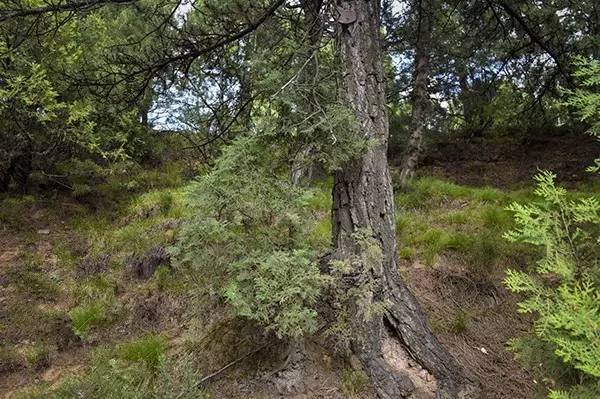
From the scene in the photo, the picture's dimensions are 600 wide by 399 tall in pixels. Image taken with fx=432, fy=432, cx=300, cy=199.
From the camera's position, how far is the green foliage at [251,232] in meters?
2.54

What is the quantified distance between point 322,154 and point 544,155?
7308 millimetres

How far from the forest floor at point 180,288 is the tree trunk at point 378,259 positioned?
26 centimetres

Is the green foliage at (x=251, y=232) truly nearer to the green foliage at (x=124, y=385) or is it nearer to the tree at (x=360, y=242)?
the tree at (x=360, y=242)

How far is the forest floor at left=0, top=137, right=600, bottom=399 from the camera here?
3.05m

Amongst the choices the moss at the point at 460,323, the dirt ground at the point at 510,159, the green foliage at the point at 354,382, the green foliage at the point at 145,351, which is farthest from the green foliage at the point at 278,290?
the dirt ground at the point at 510,159

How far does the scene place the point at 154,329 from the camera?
161 inches

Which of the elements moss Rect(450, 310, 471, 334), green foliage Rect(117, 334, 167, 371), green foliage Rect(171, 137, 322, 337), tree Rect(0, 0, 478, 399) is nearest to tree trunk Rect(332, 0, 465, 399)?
tree Rect(0, 0, 478, 399)

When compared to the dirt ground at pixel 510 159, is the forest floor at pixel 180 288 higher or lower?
lower

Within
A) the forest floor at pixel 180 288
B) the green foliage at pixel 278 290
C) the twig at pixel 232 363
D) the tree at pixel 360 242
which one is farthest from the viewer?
the forest floor at pixel 180 288

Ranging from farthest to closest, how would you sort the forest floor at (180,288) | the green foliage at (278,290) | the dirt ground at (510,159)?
the dirt ground at (510,159)
the forest floor at (180,288)
the green foliage at (278,290)

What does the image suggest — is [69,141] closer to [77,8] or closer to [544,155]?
[77,8]

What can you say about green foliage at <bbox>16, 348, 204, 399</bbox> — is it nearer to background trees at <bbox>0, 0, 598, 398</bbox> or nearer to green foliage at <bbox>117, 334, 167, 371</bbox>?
green foliage at <bbox>117, 334, 167, 371</bbox>

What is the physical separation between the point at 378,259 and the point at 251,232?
2.87ft

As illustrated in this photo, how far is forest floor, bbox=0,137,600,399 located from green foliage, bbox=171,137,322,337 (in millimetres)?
308
